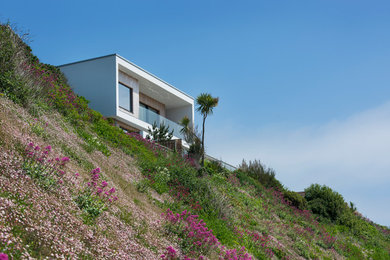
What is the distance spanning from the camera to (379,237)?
30344 mm

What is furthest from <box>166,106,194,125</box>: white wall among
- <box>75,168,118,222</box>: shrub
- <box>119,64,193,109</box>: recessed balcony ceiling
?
<box>75,168,118,222</box>: shrub

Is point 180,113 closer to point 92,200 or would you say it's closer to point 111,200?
point 111,200

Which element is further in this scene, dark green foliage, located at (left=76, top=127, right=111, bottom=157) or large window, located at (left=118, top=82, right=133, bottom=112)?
large window, located at (left=118, top=82, right=133, bottom=112)

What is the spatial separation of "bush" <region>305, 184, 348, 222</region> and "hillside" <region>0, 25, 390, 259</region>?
1.06 metres

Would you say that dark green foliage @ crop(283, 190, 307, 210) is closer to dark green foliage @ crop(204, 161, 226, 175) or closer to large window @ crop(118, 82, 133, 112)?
dark green foliage @ crop(204, 161, 226, 175)

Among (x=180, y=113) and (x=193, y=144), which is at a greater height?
(x=180, y=113)

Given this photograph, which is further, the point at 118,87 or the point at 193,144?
the point at 118,87

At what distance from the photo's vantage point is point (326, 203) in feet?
96.4

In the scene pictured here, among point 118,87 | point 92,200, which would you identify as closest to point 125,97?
point 118,87

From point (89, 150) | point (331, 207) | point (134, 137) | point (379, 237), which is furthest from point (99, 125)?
point (379, 237)

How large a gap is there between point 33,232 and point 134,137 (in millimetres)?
15884

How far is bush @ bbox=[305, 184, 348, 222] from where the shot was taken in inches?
1135

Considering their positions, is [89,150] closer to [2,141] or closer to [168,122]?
[2,141]

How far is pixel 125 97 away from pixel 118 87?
53.6 inches
